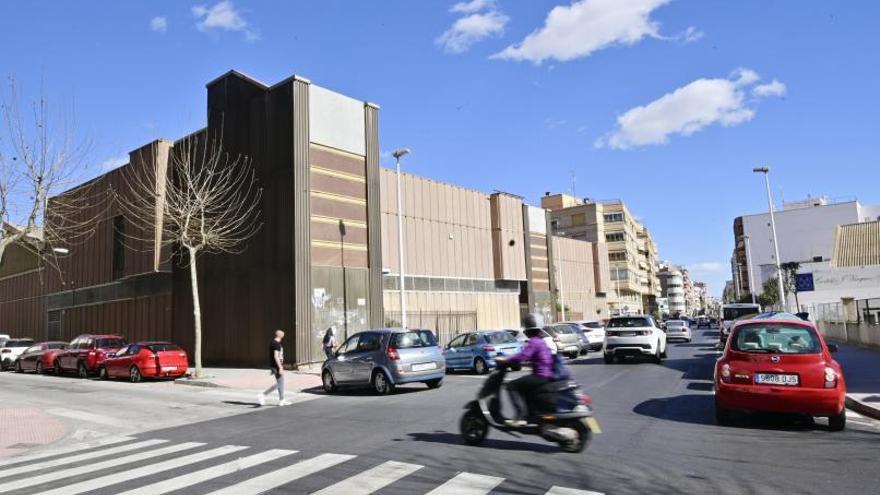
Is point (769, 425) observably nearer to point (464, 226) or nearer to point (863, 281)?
point (464, 226)

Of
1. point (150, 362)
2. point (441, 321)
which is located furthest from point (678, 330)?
point (150, 362)

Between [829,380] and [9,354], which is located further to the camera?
[9,354]

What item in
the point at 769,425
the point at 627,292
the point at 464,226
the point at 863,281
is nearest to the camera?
the point at 769,425

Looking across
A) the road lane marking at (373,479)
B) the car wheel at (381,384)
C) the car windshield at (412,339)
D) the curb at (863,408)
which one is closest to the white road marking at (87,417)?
the car wheel at (381,384)

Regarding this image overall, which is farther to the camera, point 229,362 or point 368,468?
point 229,362

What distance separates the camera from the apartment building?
9166 centimetres

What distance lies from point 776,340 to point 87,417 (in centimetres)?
1333

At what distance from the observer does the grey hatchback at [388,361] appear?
14.8 meters

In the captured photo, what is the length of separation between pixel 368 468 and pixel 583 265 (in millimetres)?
60077

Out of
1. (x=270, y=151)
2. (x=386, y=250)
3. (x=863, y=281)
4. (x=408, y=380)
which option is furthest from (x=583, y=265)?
(x=408, y=380)

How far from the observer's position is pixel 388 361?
1482cm

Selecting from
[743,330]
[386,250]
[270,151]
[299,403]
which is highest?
[270,151]

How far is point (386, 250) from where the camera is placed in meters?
35.0

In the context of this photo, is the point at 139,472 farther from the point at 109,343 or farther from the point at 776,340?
the point at 109,343
